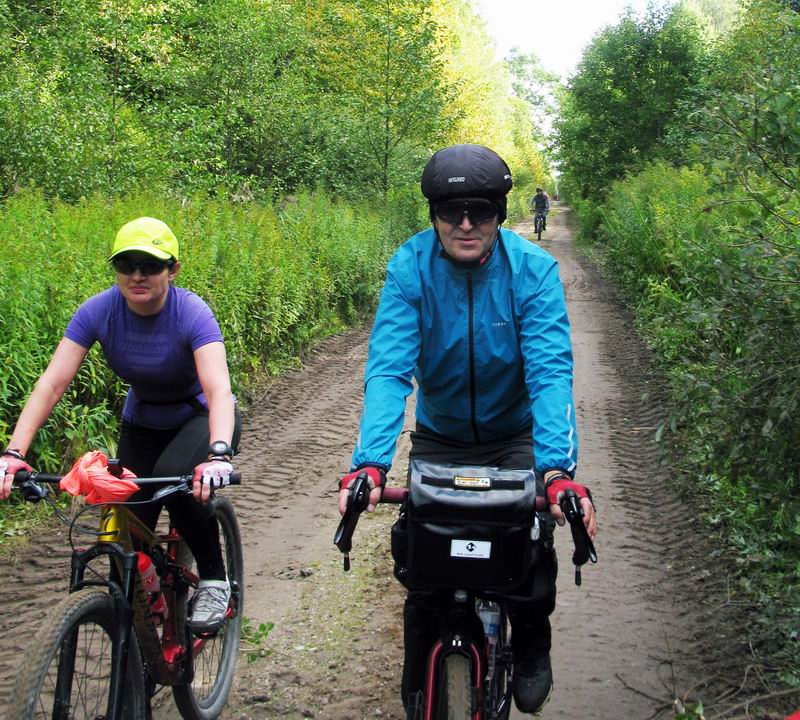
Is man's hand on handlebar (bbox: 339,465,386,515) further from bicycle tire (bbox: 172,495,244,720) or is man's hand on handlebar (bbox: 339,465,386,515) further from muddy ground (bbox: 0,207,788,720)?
muddy ground (bbox: 0,207,788,720)

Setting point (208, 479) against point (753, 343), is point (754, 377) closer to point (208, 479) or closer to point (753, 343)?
point (753, 343)

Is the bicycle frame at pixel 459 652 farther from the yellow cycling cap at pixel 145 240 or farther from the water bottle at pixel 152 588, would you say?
the yellow cycling cap at pixel 145 240

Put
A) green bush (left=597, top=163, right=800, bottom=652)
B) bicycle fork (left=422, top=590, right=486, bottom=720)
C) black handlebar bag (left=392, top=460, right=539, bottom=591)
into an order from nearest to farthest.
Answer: black handlebar bag (left=392, top=460, right=539, bottom=591)
bicycle fork (left=422, top=590, right=486, bottom=720)
green bush (left=597, top=163, right=800, bottom=652)

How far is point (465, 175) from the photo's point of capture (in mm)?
3027

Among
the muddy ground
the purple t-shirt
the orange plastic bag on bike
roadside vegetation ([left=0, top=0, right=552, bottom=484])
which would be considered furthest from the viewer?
roadside vegetation ([left=0, top=0, right=552, bottom=484])

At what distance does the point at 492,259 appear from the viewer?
3230 millimetres

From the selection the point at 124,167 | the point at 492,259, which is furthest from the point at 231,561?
the point at 124,167

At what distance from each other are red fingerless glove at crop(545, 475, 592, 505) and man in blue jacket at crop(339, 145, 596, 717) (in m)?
0.16

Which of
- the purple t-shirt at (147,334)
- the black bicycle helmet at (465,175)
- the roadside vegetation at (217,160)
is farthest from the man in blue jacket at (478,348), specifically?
the roadside vegetation at (217,160)

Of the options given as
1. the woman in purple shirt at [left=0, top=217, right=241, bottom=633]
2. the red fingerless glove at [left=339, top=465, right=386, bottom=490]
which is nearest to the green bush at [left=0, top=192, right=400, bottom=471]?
the woman in purple shirt at [left=0, top=217, right=241, bottom=633]

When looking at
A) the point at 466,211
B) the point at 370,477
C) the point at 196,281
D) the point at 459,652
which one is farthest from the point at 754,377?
the point at 196,281

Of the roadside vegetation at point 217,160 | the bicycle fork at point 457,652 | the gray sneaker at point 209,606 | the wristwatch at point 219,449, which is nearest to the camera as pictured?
the bicycle fork at point 457,652

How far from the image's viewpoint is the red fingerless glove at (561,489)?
2.63 meters

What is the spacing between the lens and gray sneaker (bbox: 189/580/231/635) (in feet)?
12.8
